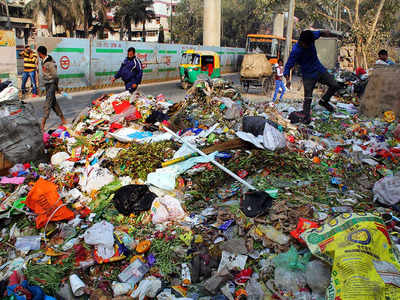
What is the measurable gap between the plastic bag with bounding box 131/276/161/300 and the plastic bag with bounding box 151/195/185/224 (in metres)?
0.87

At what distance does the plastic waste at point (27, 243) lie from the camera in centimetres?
349

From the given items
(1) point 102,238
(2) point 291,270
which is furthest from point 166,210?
(2) point 291,270

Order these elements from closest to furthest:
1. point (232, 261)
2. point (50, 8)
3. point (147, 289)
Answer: point (147, 289) → point (232, 261) → point (50, 8)

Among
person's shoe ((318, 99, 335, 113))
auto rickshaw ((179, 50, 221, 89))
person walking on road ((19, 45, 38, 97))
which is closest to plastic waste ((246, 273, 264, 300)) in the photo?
person's shoe ((318, 99, 335, 113))

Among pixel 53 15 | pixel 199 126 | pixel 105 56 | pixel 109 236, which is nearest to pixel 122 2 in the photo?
pixel 53 15

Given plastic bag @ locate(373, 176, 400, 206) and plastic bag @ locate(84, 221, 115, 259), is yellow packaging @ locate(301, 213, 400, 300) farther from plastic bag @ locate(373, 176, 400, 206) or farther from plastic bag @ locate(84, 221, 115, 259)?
plastic bag @ locate(84, 221, 115, 259)

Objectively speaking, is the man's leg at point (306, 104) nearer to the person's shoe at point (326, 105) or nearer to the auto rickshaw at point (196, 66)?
the person's shoe at point (326, 105)

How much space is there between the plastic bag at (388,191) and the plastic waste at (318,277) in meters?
1.56

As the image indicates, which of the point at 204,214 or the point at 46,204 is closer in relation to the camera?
the point at 204,214

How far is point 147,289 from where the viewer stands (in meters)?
2.85

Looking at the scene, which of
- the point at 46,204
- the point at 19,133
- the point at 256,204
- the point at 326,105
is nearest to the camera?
the point at 256,204

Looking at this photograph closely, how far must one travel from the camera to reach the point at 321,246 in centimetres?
264

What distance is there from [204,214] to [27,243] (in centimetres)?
192

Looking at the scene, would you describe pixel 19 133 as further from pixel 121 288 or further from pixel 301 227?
pixel 301 227
